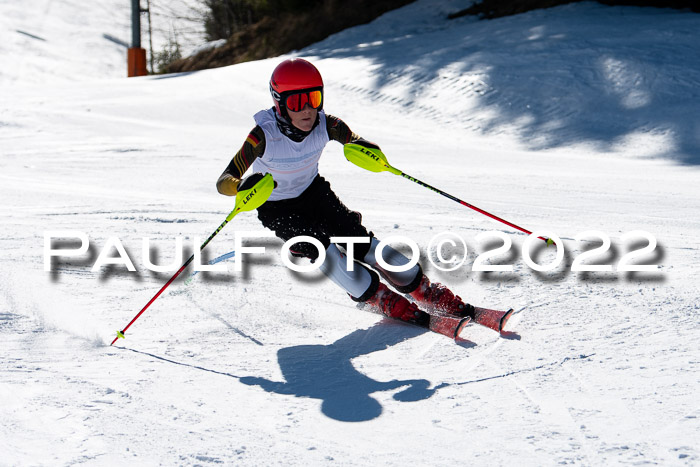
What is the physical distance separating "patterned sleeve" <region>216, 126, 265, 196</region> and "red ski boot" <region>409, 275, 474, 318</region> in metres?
1.12

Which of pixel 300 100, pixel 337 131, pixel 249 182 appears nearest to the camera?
pixel 249 182

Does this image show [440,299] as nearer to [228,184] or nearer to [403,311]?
[403,311]

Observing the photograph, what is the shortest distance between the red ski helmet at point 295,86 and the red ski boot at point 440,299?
1141 mm

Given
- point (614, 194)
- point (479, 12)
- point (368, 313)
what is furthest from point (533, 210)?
point (479, 12)

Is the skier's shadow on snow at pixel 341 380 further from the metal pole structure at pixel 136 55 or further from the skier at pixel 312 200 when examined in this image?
the metal pole structure at pixel 136 55

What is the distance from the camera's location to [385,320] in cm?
423

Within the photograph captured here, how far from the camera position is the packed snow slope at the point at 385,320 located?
2740 millimetres

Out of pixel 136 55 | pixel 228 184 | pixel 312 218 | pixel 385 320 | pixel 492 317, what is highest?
pixel 136 55

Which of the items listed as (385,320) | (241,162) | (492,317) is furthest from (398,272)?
(241,162)

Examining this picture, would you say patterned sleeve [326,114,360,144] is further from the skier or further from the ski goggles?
the ski goggles

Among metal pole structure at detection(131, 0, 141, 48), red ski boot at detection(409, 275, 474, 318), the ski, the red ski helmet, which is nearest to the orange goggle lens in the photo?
the red ski helmet

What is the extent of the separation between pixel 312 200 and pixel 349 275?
0.51 metres

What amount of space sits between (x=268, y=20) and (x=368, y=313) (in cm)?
1824

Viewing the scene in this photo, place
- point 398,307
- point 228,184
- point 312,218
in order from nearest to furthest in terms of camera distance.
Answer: point 228,184
point 398,307
point 312,218
